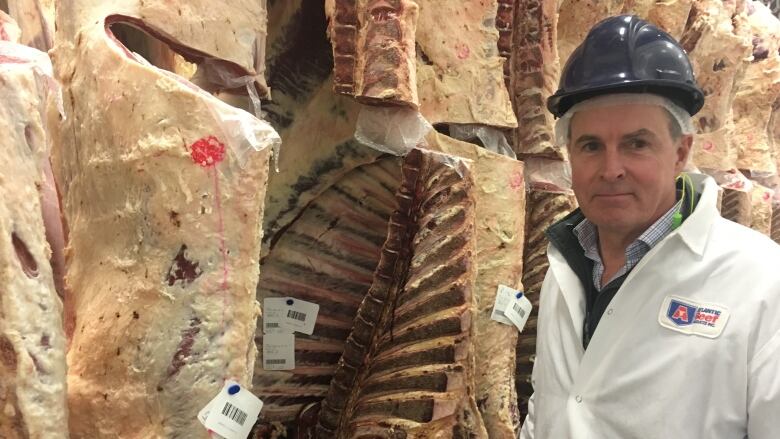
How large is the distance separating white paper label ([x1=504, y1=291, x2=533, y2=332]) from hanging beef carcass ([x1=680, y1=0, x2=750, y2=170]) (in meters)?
1.58

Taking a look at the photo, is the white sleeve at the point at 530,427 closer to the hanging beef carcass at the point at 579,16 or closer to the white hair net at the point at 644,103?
the white hair net at the point at 644,103

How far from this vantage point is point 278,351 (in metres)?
1.74

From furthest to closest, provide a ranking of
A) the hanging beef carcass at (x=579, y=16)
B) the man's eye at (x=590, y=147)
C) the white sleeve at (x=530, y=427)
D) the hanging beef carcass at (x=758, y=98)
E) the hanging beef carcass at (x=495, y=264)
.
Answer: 1. the hanging beef carcass at (x=758, y=98)
2. the hanging beef carcass at (x=579, y=16)
3. the white sleeve at (x=530, y=427)
4. the hanging beef carcass at (x=495, y=264)
5. the man's eye at (x=590, y=147)

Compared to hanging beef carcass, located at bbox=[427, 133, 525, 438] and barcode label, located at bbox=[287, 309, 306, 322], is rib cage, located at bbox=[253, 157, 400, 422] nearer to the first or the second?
barcode label, located at bbox=[287, 309, 306, 322]

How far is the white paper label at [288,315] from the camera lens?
1722 millimetres

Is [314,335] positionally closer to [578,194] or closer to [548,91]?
[578,194]

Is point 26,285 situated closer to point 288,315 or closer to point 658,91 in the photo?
point 288,315

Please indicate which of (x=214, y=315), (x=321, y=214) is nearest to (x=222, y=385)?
(x=214, y=315)

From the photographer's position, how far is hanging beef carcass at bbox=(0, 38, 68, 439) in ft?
2.67

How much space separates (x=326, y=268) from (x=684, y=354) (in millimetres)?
849

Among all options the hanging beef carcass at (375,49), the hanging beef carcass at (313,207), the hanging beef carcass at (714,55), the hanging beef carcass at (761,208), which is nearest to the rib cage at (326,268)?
the hanging beef carcass at (313,207)

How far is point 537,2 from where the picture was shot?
1956mm

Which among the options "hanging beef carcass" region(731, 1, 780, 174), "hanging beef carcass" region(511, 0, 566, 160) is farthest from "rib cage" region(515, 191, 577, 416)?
"hanging beef carcass" region(731, 1, 780, 174)

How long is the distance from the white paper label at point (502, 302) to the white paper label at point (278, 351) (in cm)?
50
